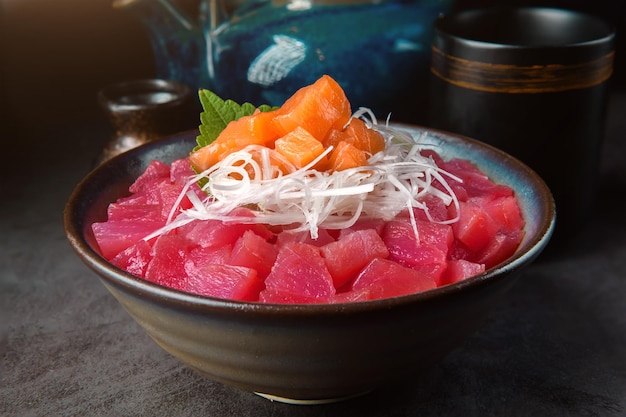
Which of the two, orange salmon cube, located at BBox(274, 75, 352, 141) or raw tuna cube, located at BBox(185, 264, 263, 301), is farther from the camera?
orange salmon cube, located at BBox(274, 75, 352, 141)

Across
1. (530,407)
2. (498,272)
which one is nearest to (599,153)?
(530,407)

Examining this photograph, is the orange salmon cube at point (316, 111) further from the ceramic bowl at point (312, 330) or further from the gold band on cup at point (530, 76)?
the gold band on cup at point (530, 76)

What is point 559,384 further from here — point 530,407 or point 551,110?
point 551,110

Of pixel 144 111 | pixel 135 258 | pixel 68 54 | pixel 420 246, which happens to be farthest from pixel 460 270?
pixel 68 54

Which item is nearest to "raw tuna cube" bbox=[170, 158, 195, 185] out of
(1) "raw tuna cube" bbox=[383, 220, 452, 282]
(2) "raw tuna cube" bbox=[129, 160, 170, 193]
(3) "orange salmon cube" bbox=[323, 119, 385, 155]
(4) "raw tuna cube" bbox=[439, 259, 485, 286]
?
(2) "raw tuna cube" bbox=[129, 160, 170, 193]

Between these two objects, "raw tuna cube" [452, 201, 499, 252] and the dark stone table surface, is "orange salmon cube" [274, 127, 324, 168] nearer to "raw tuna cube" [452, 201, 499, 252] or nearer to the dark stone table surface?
"raw tuna cube" [452, 201, 499, 252]

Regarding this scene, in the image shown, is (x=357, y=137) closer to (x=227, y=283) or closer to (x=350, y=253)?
(x=350, y=253)
